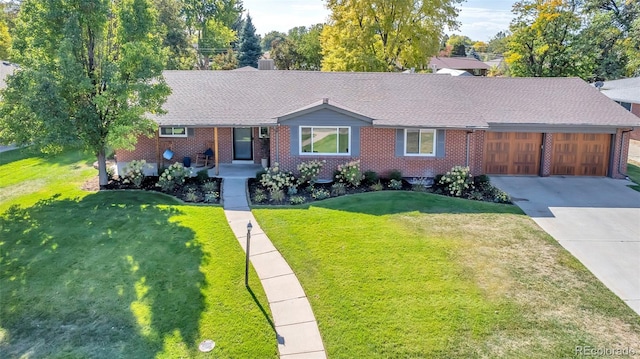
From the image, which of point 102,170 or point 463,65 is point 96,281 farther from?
point 463,65

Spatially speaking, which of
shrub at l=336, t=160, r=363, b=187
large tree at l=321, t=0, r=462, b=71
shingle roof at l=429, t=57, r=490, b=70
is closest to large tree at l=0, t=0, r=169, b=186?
shrub at l=336, t=160, r=363, b=187

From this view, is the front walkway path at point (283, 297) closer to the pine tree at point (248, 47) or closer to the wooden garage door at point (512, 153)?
the wooden garage door at point (512, 153)

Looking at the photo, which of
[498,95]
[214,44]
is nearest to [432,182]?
[498,95]

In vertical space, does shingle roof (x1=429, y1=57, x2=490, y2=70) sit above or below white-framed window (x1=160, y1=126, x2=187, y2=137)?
above

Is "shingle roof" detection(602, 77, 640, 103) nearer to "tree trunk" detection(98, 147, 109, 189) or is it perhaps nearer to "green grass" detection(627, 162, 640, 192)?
"green grass" detection(627, 162, 640, 192)

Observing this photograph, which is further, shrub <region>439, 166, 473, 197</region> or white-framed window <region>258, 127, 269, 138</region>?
white-framed window <region>258, 127, 269, 138</region>

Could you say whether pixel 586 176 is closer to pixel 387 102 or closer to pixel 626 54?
pixel 387 102
